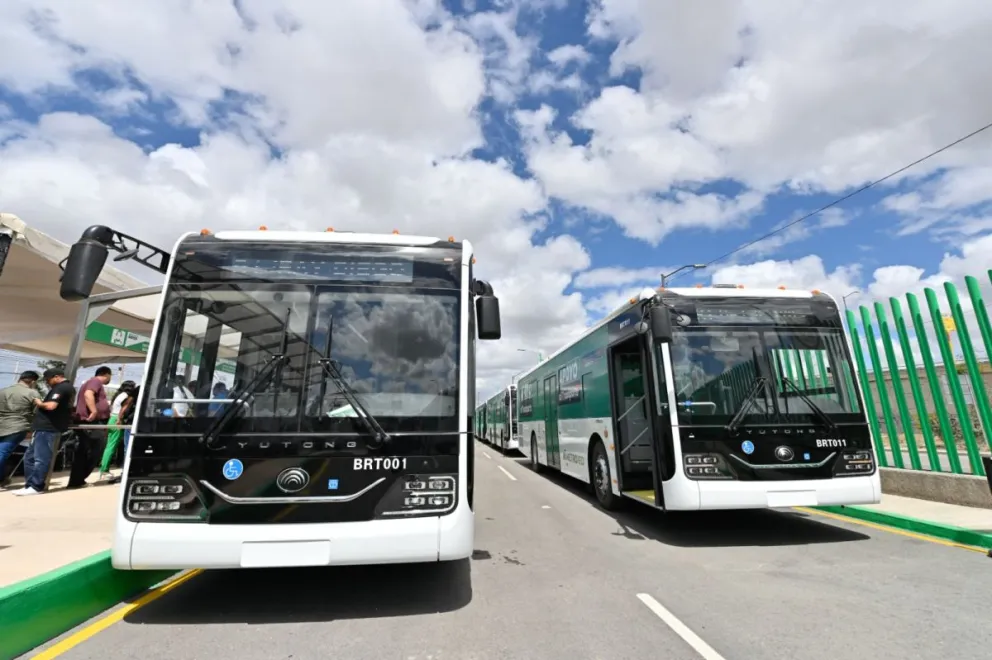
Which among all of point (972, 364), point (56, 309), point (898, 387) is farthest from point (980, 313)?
point (56, 309)

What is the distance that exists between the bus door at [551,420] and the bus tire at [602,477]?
2787 mm

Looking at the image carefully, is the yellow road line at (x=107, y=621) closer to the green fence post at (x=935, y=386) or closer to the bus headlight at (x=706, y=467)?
the bus headlight at (x=706, y=467)

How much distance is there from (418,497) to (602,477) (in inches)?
210

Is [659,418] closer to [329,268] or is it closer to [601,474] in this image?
[601,474]

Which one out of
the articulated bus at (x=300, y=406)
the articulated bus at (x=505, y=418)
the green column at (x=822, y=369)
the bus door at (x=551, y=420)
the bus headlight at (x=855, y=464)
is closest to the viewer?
the articulated bus at (x=300, y=406)

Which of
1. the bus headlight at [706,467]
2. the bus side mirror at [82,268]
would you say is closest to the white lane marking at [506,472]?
the bus headlight at [706,467]

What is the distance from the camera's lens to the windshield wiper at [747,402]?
5980 mm

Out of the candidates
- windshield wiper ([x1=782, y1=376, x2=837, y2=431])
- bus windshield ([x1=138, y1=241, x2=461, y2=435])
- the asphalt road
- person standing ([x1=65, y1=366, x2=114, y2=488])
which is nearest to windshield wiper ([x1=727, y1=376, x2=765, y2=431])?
windshield wiper ([x1=782, y1=376, x2=837, y2=431])

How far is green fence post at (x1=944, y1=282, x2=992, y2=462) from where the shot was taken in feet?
24.5

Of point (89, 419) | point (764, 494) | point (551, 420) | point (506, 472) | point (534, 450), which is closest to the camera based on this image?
point (764, 494)

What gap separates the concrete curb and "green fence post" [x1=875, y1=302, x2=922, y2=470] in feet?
5.96

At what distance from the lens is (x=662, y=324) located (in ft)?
19.9

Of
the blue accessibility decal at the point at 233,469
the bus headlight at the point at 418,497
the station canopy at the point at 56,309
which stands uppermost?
the station canopy at the point at 56,309

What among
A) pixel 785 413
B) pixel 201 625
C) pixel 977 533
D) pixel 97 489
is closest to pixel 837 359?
pixel 785 413
